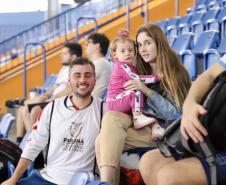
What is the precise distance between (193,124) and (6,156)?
172 cm

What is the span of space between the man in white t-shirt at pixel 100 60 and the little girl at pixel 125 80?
89 centimetres

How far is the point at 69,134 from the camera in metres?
Result: 2.72

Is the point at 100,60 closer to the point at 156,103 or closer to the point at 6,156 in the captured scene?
the point at 6,156

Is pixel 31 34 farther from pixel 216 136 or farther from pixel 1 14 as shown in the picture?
pixel 216 136

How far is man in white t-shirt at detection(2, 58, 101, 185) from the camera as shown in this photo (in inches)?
105

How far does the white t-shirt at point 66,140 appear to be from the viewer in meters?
2.68

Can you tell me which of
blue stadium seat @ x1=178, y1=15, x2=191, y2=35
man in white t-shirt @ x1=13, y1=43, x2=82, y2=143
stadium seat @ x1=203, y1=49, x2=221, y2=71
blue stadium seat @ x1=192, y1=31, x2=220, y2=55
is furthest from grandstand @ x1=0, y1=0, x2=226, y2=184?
stadium seat @ x1=203, y1=49, x2=221, y2=71

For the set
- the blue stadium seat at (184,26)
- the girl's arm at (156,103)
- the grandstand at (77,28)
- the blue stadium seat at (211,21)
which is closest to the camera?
the girl's arm at (156,103)

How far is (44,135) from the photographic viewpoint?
278 cm

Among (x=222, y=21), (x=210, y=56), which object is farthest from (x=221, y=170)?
(x=222, y=21)

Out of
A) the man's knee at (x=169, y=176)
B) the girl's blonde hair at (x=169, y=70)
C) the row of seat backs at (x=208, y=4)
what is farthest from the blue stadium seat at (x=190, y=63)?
the row of seat backs at (x=208, y=4)

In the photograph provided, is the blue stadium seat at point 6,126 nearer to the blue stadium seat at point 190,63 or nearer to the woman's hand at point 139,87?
the blue stadium seat at point 190,63

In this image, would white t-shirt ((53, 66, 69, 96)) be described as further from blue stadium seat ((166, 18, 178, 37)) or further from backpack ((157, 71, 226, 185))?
backpack ((157, 71, 226, 185))

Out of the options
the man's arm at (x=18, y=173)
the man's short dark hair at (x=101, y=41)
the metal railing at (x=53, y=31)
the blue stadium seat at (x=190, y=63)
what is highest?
the metal railing at (x=53, y=31)
